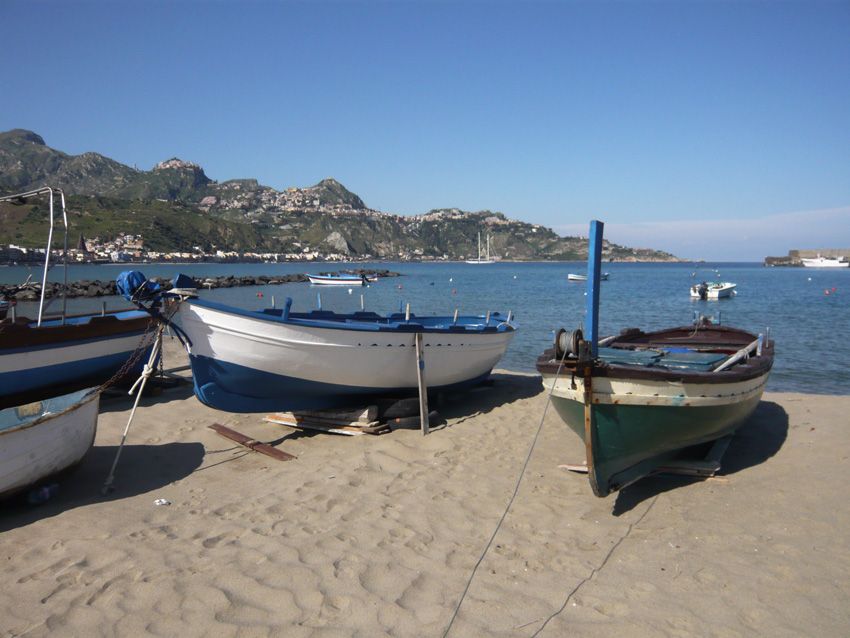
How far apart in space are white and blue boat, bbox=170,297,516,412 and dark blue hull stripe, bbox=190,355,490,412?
14mm

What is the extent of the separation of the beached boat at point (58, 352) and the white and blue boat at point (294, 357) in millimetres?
1153

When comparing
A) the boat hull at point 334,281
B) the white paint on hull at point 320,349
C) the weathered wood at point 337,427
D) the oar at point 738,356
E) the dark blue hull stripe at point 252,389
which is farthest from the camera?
the boat hull at point 334,281

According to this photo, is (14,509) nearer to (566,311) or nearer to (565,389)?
(565,389)

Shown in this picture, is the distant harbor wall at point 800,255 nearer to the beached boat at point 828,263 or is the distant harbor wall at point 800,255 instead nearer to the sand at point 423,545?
the beached boat at point 828,263

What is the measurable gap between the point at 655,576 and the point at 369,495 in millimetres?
3187

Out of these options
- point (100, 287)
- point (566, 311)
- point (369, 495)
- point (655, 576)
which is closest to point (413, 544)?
point (369, 495)

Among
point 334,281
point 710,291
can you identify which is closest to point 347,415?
point 710,291

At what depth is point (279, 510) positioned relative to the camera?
630 cm

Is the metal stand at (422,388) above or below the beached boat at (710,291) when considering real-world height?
above

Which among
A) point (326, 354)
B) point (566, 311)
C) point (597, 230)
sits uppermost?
point (597, 230)

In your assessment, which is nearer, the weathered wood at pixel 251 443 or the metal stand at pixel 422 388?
the weathered wood at pixel 251 443

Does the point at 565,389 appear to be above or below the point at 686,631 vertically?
above

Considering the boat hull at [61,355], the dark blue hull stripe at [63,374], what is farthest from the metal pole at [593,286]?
the dark blue hull stripe at [63,374]

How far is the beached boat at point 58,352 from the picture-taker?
30.1ft
